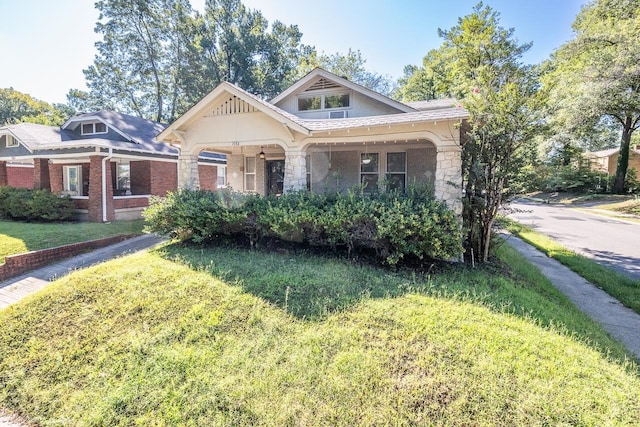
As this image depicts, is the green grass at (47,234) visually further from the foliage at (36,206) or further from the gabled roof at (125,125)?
the gabled roof at (125,125)

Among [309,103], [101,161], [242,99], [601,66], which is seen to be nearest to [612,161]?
[601,66]

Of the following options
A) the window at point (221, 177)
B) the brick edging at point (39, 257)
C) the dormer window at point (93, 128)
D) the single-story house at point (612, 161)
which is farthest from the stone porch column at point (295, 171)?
the single-story house at point (612, 161)

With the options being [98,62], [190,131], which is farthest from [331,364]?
[98,62]

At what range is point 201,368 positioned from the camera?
145 inches

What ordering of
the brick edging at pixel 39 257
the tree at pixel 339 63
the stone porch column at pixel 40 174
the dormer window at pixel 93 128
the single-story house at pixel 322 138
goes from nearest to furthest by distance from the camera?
the single-story house at pixel 322 138 → the brick edging at pixel 39 257 → the stone porch column at pixel 40 174 → the dormer window at pixel 93 128 → the tree at pixel 339 63

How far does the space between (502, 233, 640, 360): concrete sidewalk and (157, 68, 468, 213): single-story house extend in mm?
2978

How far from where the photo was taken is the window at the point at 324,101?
1150 centimetres

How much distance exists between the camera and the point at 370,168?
1097 centimetres

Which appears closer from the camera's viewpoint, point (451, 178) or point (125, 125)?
point (451, 178)

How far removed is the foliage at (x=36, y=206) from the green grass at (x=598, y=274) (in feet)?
55.5

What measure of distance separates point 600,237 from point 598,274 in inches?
255

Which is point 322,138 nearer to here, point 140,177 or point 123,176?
point 140,177

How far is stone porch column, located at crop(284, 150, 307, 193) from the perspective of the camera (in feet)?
27.5

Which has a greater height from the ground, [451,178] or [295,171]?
[295,171]
